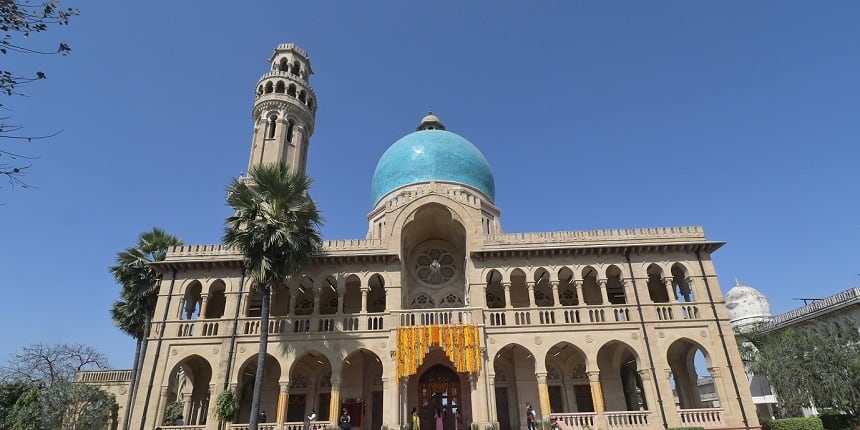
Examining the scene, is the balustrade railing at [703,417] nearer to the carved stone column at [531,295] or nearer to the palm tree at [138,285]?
the carved stone column at [531,295]

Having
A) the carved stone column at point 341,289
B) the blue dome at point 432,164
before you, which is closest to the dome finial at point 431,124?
the blue dome at point 432,164

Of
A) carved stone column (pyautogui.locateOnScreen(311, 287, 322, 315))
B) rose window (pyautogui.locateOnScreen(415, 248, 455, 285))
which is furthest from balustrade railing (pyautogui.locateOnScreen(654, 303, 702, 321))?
carved stone column (pyautogui.locateOnScreen(311, 287, 322, 315))

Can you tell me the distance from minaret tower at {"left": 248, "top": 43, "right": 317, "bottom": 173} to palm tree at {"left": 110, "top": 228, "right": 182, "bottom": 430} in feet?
27.3

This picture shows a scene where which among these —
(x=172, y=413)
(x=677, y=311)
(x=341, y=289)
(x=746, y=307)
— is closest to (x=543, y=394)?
(x=677, y=311)

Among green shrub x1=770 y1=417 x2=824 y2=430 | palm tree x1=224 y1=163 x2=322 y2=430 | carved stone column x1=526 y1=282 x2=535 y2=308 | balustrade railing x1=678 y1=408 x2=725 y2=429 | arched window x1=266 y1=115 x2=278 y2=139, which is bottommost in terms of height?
green shrub x1=770 y1=417 x2=824 y2=430

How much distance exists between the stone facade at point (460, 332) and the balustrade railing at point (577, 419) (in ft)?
0.19

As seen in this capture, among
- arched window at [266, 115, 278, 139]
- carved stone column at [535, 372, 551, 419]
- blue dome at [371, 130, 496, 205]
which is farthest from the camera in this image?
arched window at [266, 115, 278, 139]

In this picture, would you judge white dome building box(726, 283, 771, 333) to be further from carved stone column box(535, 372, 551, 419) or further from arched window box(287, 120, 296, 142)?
arched window box(287, 120, 296, 142)

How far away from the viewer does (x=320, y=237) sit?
22281 millimetres

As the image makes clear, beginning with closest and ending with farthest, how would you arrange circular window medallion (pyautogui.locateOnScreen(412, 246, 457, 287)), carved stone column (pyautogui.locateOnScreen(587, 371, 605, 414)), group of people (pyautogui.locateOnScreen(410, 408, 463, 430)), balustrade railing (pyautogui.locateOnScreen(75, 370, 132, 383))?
carved stone column (pyautogui.locateOnScreen(587, 371, 605, 414)), group of people (pyautogui.locateOnScreen(410, 408, 463, 430)), circular window medallion (pyautogui.locateOnScreen(412, 246, 457, 287)), balustrade railing (pyautogui.locateOnScreen(75, 370, 132, 383))

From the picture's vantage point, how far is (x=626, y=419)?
A: 2067cm

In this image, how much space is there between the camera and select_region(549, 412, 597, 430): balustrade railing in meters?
20.4

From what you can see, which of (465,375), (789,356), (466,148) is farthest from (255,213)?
(789,356)

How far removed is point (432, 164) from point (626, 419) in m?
19.2
